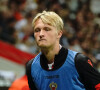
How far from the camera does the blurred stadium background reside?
265 inches

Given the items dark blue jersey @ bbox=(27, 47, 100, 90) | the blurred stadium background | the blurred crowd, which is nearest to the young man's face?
dark blue jersey @ bbox=(27, 47, 100, 90)

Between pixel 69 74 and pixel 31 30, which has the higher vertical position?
pixel 31 30

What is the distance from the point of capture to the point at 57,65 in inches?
113

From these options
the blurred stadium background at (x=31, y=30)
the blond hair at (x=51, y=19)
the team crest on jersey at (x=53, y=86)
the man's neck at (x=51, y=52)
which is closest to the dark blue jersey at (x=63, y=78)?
the team crest on jersey at (x=53, y=86)

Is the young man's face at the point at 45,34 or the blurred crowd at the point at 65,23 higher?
the blurred crowd at the point at 65,23

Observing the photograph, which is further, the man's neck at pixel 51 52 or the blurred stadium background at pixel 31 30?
the blurred stadium background at pixel 31 30

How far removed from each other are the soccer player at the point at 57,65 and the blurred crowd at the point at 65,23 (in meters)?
3.60

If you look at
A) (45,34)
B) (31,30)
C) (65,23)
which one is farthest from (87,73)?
(65,23)


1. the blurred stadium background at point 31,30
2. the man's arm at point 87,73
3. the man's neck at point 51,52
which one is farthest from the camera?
the blurred stadium background at point 31,30

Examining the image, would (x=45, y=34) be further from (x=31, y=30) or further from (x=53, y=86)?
(x=31, y=30)

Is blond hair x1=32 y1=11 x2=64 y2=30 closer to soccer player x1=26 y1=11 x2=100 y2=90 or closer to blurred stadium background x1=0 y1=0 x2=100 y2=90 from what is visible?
soccer player x1=26 y1=11 x2=100 y2=90

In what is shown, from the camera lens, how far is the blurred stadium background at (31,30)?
22.1 feet

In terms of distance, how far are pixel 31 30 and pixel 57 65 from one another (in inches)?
171

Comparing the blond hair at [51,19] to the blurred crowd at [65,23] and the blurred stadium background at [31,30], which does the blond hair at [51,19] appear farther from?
the blurred crowd at [65,23]
